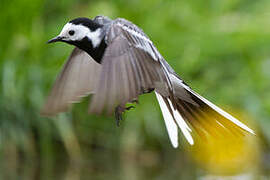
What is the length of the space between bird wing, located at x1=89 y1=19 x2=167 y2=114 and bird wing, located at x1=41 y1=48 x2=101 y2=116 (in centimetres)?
49

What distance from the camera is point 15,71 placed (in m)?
7.27

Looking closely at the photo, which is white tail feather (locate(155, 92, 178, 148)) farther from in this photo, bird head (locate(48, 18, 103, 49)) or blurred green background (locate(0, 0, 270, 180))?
blurred green background (locate(0, 0, 270, 180))

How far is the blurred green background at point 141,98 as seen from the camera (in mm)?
7055

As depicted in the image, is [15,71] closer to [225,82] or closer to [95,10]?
[95,10]

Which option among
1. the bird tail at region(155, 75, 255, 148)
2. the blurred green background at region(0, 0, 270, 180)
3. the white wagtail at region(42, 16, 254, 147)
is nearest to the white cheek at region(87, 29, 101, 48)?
the white wagtail at region(42, 16, 254, 147)

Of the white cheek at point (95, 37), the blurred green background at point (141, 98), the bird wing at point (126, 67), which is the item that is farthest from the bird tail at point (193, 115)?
the blurred green background at point (141, 98)

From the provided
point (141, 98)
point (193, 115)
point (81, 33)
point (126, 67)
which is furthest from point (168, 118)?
point (141, 98)

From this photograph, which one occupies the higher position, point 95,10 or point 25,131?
point 95,10

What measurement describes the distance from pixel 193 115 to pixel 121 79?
33.2 inches

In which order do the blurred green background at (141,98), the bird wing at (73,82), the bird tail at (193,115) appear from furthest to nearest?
the blurred green background at (141,98) < the bird wing at (73,82) < the bird tail at (193,115)

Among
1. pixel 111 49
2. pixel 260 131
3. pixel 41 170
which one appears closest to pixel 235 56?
pixel 260 131

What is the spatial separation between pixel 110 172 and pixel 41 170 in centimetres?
71

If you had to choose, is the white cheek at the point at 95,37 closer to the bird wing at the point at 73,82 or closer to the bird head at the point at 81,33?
the bird head at the point at 81,33

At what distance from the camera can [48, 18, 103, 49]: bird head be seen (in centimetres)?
358
